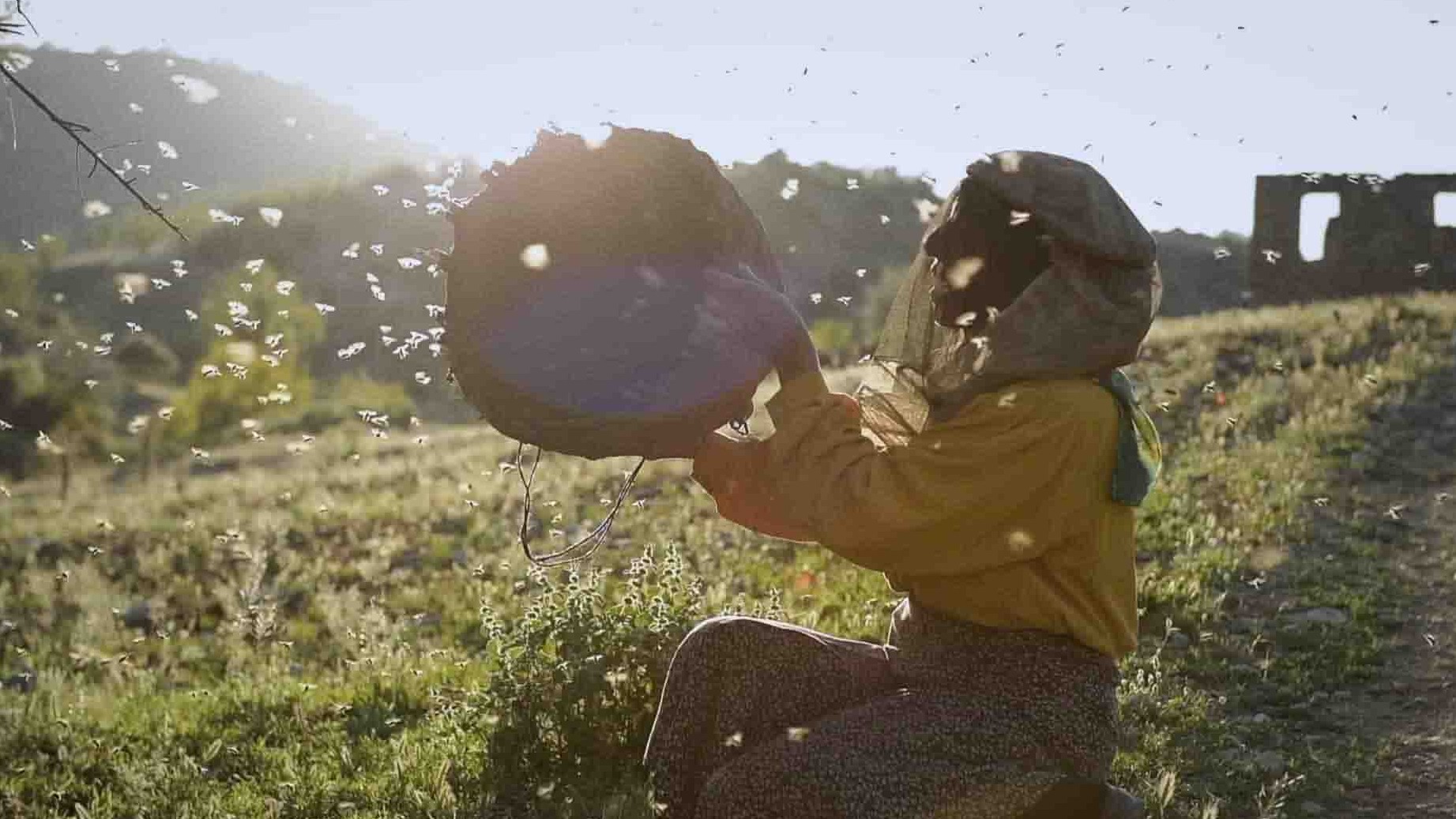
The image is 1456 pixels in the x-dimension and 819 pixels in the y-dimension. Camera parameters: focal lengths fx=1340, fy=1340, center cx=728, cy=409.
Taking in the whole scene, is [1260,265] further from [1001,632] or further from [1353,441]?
[1001,632]

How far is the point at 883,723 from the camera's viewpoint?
2922 millimetres

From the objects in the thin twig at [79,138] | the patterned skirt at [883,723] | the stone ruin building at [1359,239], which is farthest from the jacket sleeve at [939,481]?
the stone ruin building at [1359,239]

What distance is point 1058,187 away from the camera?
281 cm

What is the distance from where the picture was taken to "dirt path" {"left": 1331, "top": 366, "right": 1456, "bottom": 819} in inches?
201

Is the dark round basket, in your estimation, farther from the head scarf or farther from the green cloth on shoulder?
the green cloth on shoulder

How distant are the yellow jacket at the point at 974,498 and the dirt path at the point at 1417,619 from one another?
2.74m

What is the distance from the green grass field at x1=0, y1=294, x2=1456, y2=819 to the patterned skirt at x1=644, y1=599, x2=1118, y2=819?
1.02 m

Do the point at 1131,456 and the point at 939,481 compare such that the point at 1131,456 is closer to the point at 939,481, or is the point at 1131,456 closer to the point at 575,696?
the point at 939,481

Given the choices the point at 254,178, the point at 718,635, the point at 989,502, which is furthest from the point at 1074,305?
the point at 254,178

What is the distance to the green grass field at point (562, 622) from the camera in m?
5.07

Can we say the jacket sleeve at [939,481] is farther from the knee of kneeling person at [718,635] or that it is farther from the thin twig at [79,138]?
the thin twig at [79,138]

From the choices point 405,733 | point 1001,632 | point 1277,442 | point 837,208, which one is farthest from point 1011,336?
point 837,208

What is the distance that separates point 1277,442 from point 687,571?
17.9 ft

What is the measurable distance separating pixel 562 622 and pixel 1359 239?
27687 millimetres
